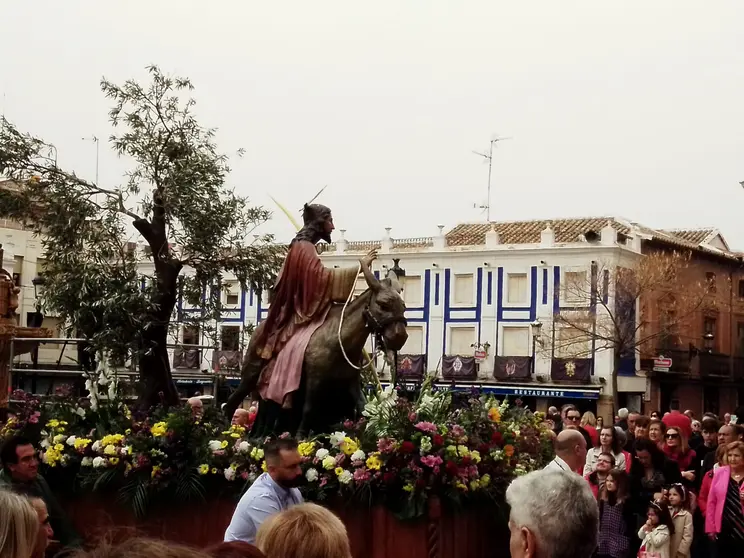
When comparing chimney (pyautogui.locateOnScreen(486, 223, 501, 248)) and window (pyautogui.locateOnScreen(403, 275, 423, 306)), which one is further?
window (pyautogui.locateOnScreen(403, 275, 423, 306))

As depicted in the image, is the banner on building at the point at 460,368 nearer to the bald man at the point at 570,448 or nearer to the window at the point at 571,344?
the window at the point at 571,344

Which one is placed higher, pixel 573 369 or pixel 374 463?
pixel 573 369

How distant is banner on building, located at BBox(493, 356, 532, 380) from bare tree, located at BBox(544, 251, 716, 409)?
1.14 metres

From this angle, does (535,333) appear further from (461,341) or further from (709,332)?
(709,332)

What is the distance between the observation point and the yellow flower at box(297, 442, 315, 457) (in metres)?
8.59

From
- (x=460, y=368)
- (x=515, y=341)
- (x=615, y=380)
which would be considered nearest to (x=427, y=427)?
(x=615, y=380)

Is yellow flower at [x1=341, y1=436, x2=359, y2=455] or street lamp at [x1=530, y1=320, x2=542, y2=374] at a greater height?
street lamp at [x1=530, y1=320, x2=542, y2=374]

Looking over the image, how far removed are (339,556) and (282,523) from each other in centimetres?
23

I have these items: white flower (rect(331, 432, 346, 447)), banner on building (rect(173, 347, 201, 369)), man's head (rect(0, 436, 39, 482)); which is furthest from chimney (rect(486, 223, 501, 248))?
man's head (rect(0, 436, 39, 482))

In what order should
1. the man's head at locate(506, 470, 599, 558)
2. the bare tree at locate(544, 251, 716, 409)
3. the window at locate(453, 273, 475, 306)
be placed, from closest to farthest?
the man's head at locate(506, 470, 599, 558)
the bare tree at locate(544, 251, 716, 409)
the window at locate(453, 273, 475, 306)

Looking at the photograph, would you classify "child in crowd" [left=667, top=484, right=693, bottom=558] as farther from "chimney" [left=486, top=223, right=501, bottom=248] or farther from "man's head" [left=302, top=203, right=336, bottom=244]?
"chimney" [left=486, top=223, right=501, bottom=248]

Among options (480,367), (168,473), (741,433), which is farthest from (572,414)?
(480,367)

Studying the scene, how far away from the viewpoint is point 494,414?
934 centimetres

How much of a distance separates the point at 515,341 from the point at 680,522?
34.2 metres
